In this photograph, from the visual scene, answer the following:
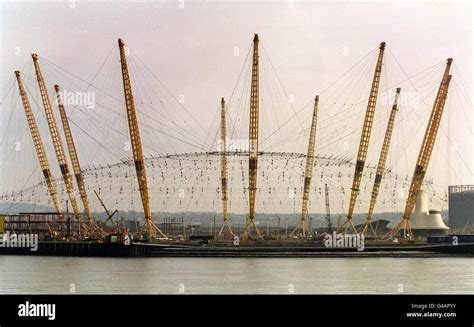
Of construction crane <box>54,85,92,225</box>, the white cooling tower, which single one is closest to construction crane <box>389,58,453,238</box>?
the white cooling tower

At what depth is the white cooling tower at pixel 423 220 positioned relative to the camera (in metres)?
140

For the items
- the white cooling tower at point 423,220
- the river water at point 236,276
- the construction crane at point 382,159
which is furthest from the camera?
the white cooling tower at point 423,220

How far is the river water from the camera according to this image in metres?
69.2

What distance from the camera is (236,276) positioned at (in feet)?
260

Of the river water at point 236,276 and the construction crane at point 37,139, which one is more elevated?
the construction crane at point 37,139

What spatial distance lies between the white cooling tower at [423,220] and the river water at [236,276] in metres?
→ 33.3

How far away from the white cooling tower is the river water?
109ft

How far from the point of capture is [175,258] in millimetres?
108000

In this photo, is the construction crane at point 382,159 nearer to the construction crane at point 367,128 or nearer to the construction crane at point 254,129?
the construction crane at point 367,128

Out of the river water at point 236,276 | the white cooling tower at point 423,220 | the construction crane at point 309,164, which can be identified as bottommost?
the river water at point 236,276

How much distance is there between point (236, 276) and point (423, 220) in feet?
220

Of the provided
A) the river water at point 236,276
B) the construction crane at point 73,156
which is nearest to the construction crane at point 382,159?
the river water at point 236,276
